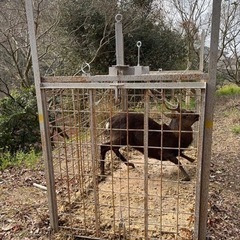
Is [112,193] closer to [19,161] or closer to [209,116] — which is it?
[209,116]

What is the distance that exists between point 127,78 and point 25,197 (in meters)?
2.20

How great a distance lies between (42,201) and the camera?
3334 mm

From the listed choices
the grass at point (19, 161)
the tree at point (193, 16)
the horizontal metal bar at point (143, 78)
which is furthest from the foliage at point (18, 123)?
the tree at point (193, 16)

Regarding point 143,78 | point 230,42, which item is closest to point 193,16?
point 230,42

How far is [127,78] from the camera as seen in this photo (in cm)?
225

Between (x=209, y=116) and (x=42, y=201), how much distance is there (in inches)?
89.6

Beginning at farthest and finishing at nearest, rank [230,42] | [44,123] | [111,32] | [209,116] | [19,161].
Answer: [230,42]
[111,32]
[19,161]
[44,123]
[209,116]

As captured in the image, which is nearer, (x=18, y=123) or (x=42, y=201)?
(x=42, y=201)

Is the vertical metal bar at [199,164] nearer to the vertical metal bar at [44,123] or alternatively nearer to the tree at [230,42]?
the vertical metal bar at [44,123]

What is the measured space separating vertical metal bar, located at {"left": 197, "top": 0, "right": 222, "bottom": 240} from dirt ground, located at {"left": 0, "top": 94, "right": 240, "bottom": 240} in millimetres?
442

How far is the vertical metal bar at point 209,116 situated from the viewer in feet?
6.49

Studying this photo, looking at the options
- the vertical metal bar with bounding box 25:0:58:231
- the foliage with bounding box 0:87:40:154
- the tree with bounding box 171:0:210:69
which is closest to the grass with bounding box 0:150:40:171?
the foliage with bounding box 0:87:40:154

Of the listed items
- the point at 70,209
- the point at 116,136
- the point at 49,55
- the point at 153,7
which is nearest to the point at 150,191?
the point at 116,136

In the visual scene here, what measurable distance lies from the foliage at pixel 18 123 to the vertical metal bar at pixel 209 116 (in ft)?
15.5
